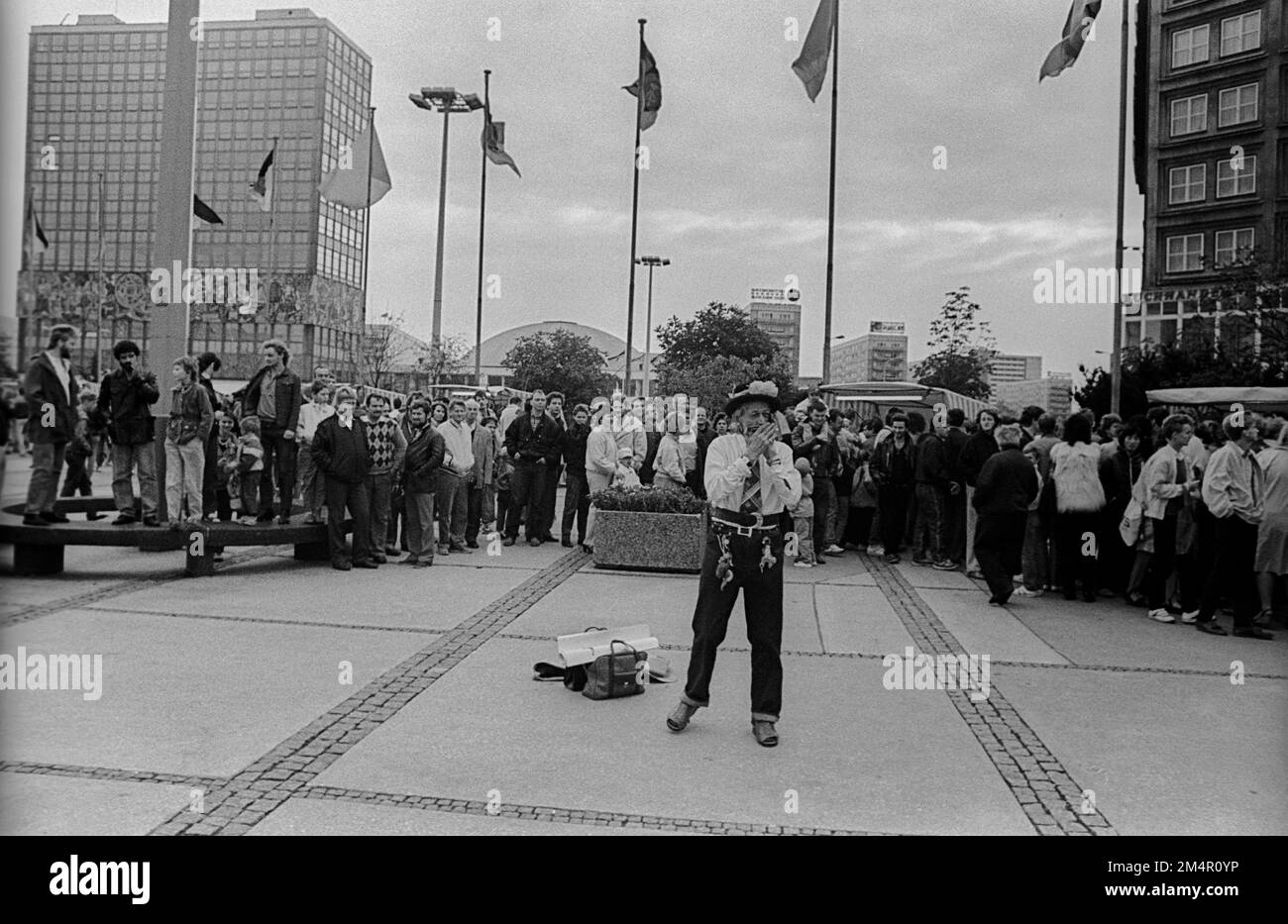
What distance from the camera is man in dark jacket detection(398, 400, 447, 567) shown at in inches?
481

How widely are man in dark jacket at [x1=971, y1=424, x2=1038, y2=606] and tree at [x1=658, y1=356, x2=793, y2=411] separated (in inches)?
2205

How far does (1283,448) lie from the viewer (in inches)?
367

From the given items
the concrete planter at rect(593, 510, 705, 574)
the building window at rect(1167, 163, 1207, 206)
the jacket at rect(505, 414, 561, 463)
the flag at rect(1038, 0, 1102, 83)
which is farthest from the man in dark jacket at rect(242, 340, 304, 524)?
the building window at rect(1167, 163, 1207, 206)

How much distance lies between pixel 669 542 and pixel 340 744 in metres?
7.19

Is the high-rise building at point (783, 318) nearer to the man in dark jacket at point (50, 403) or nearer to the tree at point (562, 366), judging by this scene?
the tree at point (562, 366)

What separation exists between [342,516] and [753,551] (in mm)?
7041

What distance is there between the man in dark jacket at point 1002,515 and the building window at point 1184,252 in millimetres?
38619

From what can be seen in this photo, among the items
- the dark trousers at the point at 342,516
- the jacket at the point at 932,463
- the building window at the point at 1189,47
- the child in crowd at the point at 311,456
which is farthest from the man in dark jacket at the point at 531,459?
the building window at the point at 1189,47

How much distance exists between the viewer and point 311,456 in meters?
11.8

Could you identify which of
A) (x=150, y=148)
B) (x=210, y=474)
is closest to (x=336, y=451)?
(x=210, y=474)

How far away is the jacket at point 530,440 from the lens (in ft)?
47.1

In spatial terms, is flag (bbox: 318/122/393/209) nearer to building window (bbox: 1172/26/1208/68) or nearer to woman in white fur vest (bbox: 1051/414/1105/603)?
woman in white fur vest (bbox: 1051/414/1105/603)
